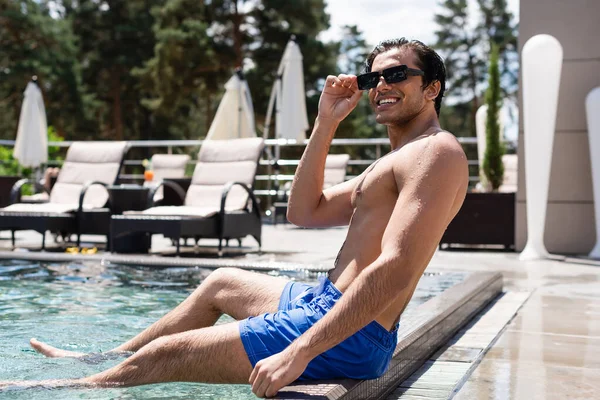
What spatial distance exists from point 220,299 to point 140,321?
1415 millimetres

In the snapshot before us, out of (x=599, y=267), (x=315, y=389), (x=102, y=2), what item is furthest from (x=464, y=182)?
Answer: (x=102, y=2)

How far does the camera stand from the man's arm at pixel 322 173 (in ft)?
7.57

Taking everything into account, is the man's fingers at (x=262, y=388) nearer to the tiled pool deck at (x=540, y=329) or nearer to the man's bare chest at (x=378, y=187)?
the man's bare chest at (x=378, y=187)

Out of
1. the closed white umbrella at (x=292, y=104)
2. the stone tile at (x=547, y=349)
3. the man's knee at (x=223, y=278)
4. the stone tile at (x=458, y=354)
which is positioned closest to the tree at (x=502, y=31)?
the closed white umbrella at (x=292, y=104)

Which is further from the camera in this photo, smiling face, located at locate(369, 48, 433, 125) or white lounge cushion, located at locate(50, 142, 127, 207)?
white lounge cushion, located at locate(50, 142, 127, 207)

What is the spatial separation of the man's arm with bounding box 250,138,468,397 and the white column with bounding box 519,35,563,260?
5.44m

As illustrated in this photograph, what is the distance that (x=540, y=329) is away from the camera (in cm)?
355

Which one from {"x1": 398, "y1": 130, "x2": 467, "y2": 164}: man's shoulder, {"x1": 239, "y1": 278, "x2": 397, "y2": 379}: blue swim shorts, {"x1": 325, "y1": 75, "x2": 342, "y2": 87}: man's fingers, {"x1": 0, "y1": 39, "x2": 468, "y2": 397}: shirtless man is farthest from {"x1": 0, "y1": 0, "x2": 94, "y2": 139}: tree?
{"x1": 398, "y1": 130, "x2": 467, "y2": 164}: man's shoulder

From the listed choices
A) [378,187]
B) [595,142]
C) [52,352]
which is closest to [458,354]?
[378,187]

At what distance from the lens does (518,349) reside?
10.2ft

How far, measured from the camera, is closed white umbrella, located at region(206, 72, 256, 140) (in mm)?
11094

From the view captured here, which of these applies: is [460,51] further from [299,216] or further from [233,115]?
[299,216]

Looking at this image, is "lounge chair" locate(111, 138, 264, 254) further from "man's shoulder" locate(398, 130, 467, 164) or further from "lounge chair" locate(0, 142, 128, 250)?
"man's shoulder" locate(398, 130, 467, 164)

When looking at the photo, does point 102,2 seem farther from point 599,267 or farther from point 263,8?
point 599,267
